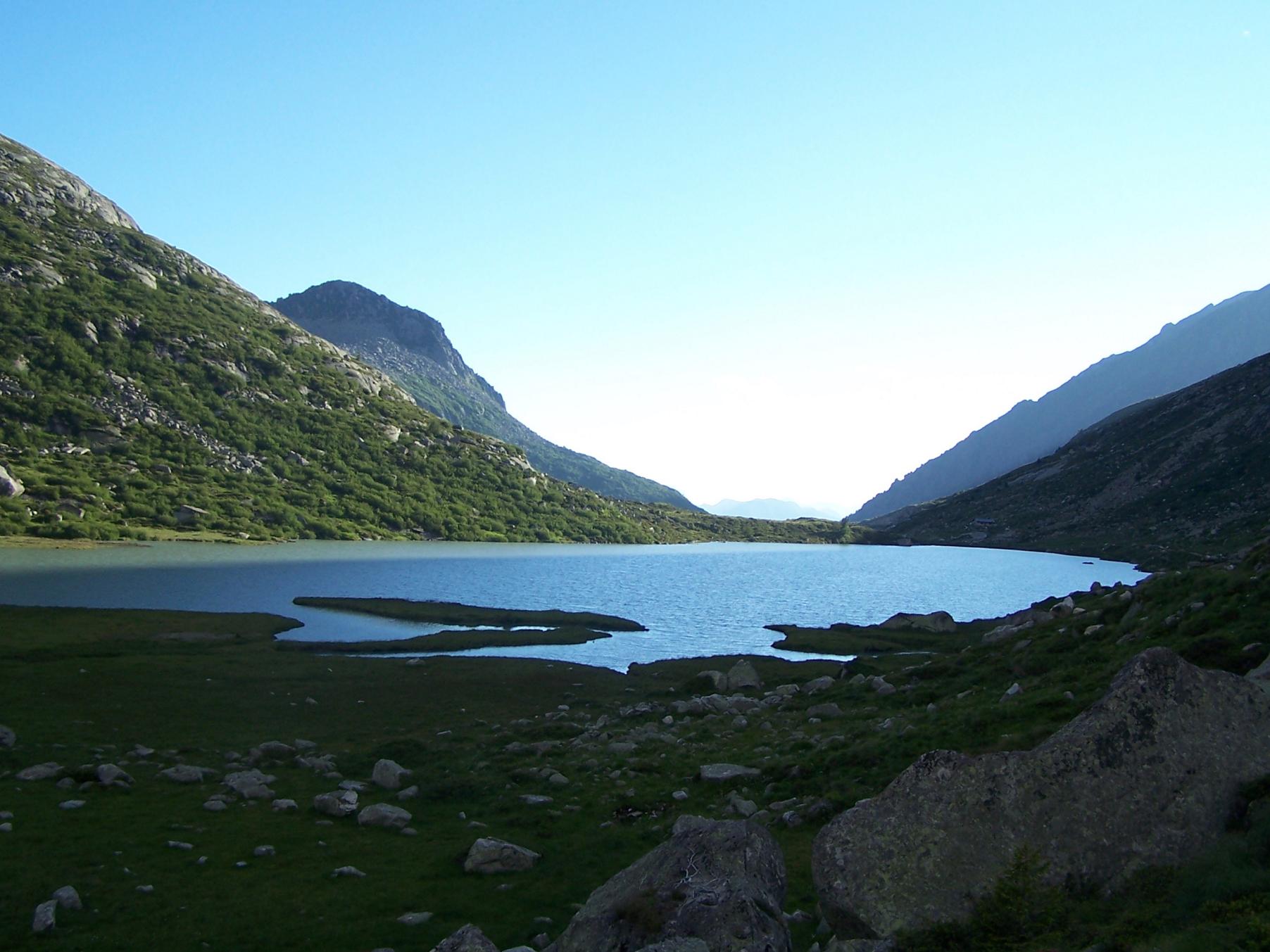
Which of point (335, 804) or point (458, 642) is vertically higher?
point (335, 804)

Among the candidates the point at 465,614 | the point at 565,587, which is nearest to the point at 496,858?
the point at 465,614

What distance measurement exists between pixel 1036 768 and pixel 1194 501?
193 metres

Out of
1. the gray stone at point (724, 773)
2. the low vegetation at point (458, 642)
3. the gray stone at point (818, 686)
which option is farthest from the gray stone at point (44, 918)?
the low vegetation at point (458, 642)

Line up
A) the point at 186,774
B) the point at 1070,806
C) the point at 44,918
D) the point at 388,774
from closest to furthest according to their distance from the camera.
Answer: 1. the point at 1070,806
2. the point at 44,918
3. the point at 186,774
4. the point at 388,774

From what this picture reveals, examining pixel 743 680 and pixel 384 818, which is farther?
pixel 743 680

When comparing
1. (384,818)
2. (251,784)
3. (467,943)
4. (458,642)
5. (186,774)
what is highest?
(467,943)

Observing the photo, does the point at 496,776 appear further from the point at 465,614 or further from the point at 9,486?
the point at 9,486

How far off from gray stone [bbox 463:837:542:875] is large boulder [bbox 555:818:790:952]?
6.70 m

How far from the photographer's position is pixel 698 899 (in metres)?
12.4

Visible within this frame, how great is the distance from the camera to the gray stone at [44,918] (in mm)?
15852

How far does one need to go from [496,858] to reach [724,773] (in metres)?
8.97

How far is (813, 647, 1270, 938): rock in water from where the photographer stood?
12359 millimetres

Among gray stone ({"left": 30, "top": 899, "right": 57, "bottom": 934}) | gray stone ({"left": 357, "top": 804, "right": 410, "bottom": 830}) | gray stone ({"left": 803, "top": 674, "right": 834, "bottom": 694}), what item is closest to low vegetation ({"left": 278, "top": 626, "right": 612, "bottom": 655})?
gray stone ({"left": 803, "top": 674, "right": 834, "bottom": 694})

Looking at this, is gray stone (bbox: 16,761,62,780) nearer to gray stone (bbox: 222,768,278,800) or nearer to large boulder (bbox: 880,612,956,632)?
gray stone (bbox: 222,768,278,800)
